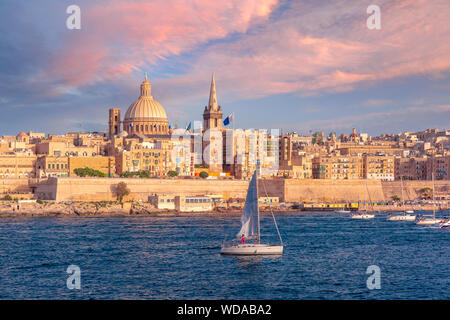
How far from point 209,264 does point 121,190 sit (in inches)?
1555

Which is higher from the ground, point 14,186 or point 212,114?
point 212,114

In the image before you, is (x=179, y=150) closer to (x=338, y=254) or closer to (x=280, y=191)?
(x=280, y=191)

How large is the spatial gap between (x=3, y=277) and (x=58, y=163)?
165 feet

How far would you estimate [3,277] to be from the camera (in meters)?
20.9

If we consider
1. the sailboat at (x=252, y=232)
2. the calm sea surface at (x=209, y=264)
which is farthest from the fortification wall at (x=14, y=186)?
the sailboat at (x=252, y=232)

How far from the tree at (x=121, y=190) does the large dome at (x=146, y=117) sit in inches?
1115

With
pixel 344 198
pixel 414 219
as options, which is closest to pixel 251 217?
pixel 414 219

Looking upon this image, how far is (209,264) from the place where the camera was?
78.9 feet

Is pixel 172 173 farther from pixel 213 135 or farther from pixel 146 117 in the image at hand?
pixel 146 117

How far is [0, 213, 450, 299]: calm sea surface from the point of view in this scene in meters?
18.6
